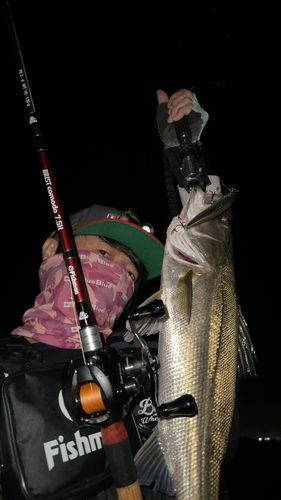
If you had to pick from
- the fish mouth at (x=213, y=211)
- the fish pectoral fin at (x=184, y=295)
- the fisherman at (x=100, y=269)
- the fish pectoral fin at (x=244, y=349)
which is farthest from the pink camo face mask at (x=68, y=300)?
the fish pectoral fin at (x=244, y=349)

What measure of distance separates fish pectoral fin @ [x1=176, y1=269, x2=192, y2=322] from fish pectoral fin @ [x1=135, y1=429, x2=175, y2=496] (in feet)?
2.08

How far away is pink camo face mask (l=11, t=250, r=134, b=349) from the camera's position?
1.81 metres

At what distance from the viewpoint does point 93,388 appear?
1.16 metres

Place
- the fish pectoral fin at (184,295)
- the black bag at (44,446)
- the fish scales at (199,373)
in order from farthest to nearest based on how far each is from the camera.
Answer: the fish pectoral fin at (184,295), the fish scales at (199,373), the black bag at (44,446)

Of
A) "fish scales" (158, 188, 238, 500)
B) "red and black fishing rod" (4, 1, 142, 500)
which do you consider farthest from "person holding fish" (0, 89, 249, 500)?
"red and black fishing rod" (4, 1, 142, 500)

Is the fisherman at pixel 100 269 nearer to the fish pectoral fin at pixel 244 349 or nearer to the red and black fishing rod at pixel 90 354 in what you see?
the red and black fishing rod at pixel 90 354

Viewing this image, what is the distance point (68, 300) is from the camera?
1.87 metres

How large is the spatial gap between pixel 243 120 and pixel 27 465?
10.6m

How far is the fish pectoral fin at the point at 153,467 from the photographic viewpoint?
1.46 metres

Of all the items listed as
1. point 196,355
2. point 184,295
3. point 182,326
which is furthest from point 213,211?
point 196,355

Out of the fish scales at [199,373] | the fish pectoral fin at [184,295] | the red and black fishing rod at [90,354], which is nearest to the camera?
the red and black fishing rod at [90,354]

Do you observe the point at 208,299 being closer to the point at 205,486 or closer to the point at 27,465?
the point at 205,486

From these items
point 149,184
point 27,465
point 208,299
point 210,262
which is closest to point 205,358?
point 208,299

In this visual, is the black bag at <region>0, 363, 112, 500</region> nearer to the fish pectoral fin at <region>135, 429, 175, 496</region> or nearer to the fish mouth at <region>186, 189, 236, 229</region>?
the fish pectoral fin at <region>135, 429, 175, 496</region>
